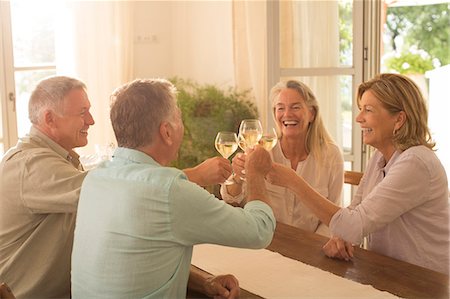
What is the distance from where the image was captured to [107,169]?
1.54 meters

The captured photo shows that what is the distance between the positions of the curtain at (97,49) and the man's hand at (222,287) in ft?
10.9

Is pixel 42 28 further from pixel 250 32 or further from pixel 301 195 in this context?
pixel 301 195

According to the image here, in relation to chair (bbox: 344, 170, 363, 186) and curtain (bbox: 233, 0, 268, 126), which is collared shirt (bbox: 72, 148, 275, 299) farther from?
curtain (bbox: 233, 0, 268, 126)

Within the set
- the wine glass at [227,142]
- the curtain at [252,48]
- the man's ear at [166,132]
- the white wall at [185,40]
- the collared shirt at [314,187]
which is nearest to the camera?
the man's ear at [166,132]

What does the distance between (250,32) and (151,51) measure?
930mm

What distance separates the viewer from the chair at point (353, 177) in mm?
2934

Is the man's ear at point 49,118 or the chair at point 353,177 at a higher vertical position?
the man's ear at point 49,118

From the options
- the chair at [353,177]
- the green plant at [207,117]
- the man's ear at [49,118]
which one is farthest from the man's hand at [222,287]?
the green plant at [207,117]

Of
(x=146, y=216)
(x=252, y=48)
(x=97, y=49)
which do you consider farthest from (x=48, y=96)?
(x=252, y=48)

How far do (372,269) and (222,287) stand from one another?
49 cm

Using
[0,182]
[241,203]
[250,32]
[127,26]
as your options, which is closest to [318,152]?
[241,203]

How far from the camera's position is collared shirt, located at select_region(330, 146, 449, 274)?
2.05m

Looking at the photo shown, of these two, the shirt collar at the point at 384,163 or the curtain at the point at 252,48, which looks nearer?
the shirt collar at the point at 384,163

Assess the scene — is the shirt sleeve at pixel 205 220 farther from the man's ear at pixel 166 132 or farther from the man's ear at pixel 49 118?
the man's ear at pixel 49 118
